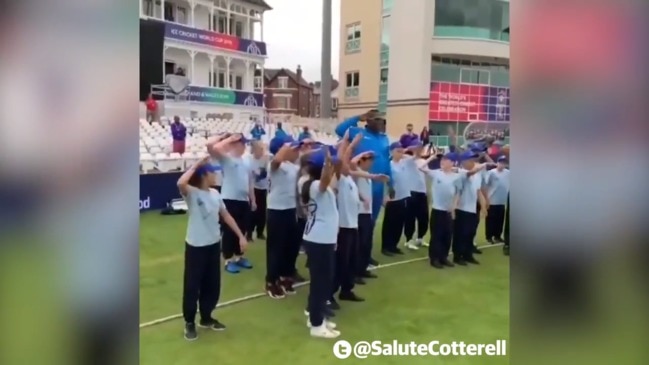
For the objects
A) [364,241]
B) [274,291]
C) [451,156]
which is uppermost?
[451,156]

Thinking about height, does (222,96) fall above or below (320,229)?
above

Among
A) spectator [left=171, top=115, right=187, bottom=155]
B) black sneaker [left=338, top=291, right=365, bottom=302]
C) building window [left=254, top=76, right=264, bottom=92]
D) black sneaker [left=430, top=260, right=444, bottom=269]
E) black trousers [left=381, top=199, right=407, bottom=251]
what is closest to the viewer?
spectator [left=171, top=115, right=187, bottom=155]

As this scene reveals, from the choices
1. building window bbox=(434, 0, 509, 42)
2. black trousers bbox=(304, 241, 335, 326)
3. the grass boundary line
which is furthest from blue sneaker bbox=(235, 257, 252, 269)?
building window bbox=(434, 0, 509, 42)

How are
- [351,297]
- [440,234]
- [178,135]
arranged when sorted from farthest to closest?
[440,234]
[351,297]
[178,135]

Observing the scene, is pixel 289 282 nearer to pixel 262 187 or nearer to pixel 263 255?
pixel 263 255

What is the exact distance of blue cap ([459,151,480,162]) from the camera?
176 centimetres

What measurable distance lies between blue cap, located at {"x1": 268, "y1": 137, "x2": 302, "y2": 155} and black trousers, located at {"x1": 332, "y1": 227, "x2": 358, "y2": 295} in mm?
342

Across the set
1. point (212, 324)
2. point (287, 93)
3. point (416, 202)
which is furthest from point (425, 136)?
point (212, 324)

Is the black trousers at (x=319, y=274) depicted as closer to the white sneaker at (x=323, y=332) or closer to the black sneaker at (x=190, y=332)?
the white sneaker at (x=323, y=332)

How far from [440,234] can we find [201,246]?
2.64 feet

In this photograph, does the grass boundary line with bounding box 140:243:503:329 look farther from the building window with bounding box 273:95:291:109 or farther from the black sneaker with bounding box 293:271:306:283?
the building window with bounding box 273:95:291:109

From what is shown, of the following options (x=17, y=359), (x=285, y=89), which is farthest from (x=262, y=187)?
(x=17, y=359)

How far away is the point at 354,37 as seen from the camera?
1.69m

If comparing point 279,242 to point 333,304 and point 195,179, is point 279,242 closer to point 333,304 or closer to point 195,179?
point 333,304
